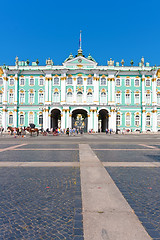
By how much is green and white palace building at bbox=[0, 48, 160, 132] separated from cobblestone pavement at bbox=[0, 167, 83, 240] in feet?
117

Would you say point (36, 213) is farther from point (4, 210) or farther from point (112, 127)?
point (112, 127)

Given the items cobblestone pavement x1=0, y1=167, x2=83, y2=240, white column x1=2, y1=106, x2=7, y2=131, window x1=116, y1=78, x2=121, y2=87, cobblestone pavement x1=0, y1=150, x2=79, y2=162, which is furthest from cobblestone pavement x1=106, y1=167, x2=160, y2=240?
white column x1=2, y1=106, x2=7, y2=131

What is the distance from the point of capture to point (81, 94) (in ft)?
137

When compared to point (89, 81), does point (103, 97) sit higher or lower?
lower

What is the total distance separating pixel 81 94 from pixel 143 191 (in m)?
38.3

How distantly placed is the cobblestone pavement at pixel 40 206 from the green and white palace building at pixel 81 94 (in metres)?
35.8

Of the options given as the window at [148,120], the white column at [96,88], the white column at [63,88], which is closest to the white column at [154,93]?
the window at [148,120]

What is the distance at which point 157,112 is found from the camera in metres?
42.6

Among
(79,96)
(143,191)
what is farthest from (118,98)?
(143,191)

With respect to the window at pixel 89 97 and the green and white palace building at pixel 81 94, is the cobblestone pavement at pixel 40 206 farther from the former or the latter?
the window at pixel 89 97

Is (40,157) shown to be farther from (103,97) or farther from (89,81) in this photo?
(89,81)

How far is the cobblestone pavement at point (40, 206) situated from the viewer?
2.60 metres

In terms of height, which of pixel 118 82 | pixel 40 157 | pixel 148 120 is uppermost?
pixel 118 82

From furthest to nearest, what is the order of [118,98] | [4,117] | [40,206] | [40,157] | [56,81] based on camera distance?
[118,98] → [56,81] → [4,117] → [40,157] → [40,206]
